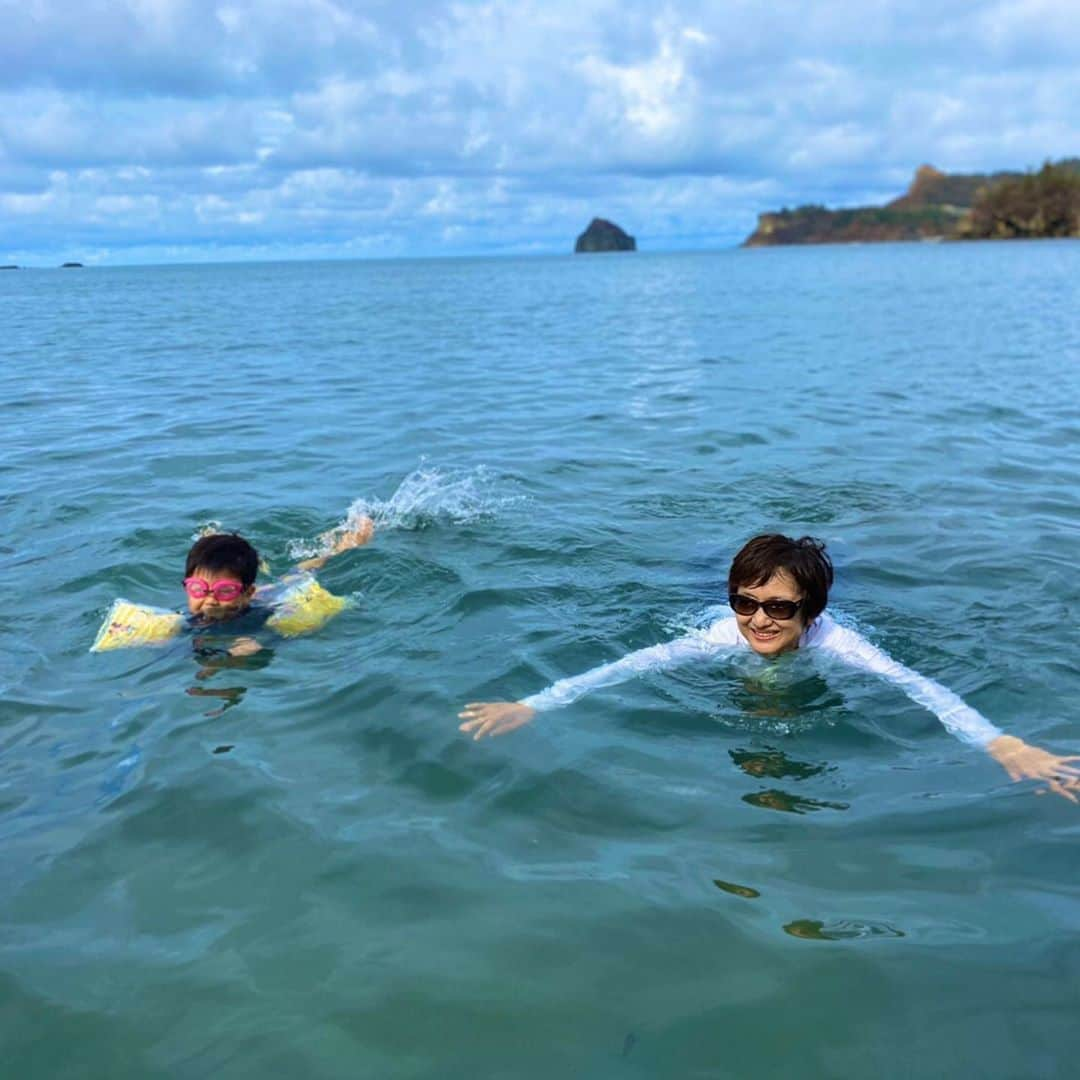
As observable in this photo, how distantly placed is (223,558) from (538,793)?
2.85m

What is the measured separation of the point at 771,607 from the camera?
500cm

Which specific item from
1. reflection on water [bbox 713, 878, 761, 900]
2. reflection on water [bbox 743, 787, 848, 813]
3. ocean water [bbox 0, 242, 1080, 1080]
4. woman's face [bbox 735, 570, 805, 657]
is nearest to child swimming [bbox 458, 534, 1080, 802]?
woman's face [bbox 735, 570, 805, 657]

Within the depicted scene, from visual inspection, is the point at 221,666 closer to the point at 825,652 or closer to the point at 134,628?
the point at 134,628

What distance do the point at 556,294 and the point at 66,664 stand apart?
5014 centimetres

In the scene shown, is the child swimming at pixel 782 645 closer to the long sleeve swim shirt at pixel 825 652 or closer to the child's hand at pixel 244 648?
the long sleeve swim shirt at pixel 825 652

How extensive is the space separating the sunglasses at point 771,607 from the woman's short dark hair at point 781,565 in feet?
0.20

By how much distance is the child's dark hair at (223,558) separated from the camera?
245 inches

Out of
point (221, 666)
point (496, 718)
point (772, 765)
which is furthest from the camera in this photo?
point (221, 666)

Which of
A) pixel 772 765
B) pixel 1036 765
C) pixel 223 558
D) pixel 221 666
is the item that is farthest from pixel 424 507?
pixel 1036 765

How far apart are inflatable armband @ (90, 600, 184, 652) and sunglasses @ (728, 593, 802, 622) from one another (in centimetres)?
350

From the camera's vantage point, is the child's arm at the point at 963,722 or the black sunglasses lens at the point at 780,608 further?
the black sunglasses lens at the point at 780,608

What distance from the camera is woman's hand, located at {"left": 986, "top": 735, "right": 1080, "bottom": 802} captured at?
4.27 meters

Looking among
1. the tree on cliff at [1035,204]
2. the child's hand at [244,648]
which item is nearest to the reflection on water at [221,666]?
the child's hand at [244,648]

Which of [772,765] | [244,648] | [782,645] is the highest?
[782,645]
